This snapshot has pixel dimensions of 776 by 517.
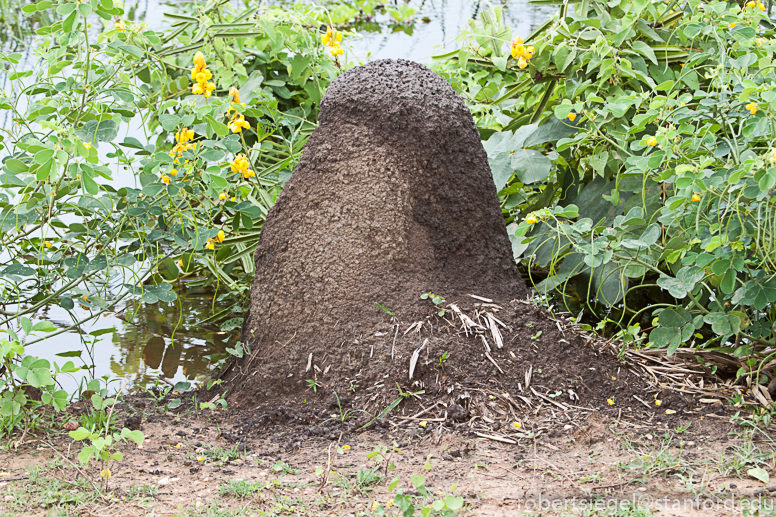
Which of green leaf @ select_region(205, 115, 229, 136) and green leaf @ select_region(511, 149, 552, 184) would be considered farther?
green leaf @ select_region(511, 149, 552, 184)

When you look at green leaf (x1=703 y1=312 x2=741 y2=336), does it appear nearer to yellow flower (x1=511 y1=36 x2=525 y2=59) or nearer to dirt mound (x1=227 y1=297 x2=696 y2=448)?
dirt mound (x1=227 y1=297 x2=696 y2=448)

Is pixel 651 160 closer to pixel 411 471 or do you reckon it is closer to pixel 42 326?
pixel 411 471

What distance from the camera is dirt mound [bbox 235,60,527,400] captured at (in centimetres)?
255

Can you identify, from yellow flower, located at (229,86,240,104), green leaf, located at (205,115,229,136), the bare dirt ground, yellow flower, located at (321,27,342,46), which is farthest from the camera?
yellow flower, located at (321,27,342,46)

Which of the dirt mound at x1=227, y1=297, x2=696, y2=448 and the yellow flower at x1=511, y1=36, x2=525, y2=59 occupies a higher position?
the yellow flower at x1=511, y1=36, x2=525, y2=59

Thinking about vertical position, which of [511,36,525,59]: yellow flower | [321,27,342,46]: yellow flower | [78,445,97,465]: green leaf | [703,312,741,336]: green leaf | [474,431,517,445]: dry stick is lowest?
[474,431,517,445]: dry stick

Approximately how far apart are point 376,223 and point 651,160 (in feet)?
3.40

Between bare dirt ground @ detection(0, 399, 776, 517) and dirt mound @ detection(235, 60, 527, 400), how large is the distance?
48 centimetres

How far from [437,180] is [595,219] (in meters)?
0.87

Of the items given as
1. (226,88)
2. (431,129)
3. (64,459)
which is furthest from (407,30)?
(64,459)

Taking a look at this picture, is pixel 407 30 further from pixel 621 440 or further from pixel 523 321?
pixel 621 440

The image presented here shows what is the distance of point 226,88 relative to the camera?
3908mm

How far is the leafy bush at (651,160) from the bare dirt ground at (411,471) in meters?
0.50

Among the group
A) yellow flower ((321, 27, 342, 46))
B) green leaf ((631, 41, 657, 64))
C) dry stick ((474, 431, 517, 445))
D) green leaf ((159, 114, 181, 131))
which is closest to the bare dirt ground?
dry stick ((474, 431, 517, 445))
